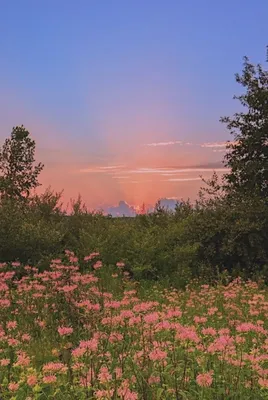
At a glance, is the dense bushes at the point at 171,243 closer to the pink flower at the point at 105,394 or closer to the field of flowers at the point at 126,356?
the field of flowers at the point at 126,356

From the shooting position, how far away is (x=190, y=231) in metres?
13.6

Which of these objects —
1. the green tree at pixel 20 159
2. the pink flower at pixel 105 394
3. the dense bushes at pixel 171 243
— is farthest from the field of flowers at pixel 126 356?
the green tree at pixel 20 159

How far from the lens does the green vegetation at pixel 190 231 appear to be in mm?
12188

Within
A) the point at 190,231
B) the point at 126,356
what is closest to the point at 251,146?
the point at 190,231

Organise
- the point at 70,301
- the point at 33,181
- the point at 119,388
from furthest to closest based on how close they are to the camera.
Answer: the point at 33,181 < the point at 70,301 < the point at 119,388

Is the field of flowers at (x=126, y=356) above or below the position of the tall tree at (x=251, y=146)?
below

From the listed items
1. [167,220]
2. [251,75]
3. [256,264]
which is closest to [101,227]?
[167,220]

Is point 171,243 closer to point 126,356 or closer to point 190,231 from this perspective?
point 190,231

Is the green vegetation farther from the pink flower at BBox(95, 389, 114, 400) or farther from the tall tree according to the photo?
the pink flower at BBox(95, 389, 114, 400)

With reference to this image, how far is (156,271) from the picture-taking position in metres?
12.0

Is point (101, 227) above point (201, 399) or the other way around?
above

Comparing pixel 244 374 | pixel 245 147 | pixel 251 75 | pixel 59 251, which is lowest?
pixel 244 374

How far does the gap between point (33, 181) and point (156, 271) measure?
16792 mm

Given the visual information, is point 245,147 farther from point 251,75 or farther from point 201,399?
point 201,399
